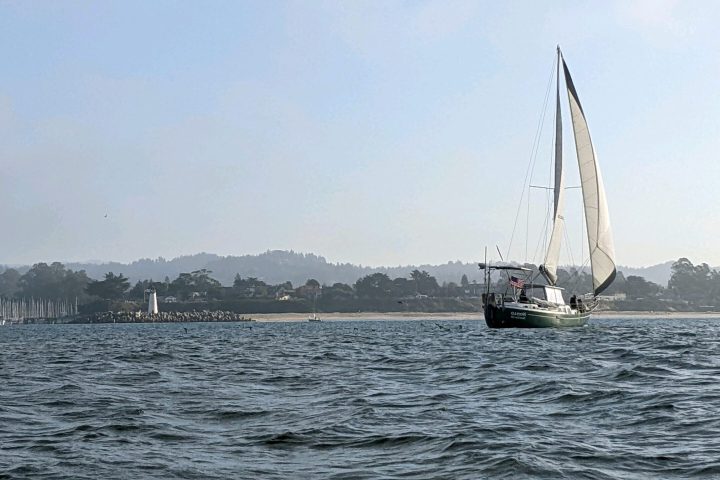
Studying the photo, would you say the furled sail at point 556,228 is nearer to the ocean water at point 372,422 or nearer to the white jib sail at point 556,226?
the white jib sail at point 556,226

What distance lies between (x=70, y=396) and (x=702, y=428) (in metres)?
13.8

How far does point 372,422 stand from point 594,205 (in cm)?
5650

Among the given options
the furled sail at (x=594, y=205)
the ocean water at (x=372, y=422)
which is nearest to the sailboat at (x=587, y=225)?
the furled sail at (x=594, y=205)

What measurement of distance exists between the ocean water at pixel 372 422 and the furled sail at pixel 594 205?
41.1 meters

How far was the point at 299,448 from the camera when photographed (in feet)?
46.3

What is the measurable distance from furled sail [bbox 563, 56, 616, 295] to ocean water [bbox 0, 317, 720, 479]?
4111 cm

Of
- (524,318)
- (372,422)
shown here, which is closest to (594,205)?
(524,318)

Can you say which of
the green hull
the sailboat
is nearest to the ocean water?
the green hull

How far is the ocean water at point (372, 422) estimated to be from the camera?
1253 cm

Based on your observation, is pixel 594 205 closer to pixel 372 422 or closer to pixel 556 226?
pixel 556 226

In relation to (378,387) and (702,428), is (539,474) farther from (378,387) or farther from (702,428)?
(378,387)

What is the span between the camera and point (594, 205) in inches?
2758

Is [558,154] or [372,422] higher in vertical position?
[558,154]

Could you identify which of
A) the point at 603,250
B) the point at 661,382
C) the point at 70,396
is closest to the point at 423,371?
the point at 661,382
